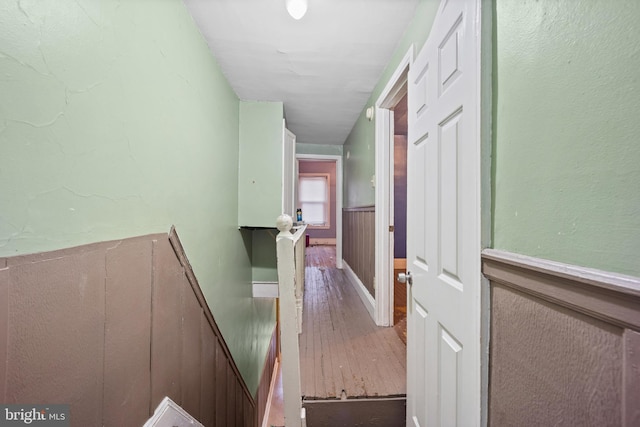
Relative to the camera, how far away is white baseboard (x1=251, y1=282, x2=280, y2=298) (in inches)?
126

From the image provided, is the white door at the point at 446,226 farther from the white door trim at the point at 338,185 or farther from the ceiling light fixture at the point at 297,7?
the white door trim at the point at 338,185

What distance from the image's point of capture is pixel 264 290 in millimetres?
3211

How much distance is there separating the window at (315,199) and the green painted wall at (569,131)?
6797 millimetres

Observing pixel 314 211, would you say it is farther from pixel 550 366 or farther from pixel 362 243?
pixel 550 366

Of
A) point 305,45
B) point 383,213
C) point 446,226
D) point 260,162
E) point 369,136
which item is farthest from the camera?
point 260,162

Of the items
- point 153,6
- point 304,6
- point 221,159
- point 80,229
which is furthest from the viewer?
point 221,159

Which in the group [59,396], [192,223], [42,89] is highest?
[42,89]

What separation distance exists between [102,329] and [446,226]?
127 cm

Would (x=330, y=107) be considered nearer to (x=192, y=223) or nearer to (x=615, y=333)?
(x=192, y=223)

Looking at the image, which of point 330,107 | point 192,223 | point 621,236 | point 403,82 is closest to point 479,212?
point 621,236

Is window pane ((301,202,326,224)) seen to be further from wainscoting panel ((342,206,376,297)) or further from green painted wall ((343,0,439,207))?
wainscoting panel ((342,206,376,297))

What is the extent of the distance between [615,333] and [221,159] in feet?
7.69

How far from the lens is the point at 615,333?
17.8 inches

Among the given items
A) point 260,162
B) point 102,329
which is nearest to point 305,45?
point 260,162
